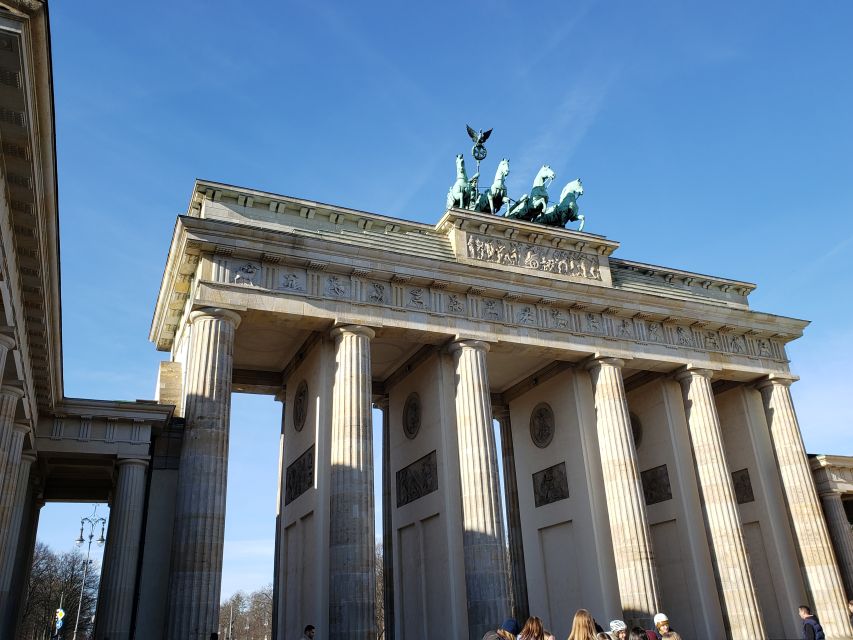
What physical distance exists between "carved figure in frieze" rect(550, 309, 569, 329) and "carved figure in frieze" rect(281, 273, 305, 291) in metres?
9.27

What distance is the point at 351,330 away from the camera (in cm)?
2239

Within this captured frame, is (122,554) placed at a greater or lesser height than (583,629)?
greater

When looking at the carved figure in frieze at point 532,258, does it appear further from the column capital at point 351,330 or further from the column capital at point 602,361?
the column capital at point 351,330

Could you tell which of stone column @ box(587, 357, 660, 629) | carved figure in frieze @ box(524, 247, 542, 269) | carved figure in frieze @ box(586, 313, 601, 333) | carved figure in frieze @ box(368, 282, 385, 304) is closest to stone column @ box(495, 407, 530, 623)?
stone column @ box(587, 357, 660, 629)

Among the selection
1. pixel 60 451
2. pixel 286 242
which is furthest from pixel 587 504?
pixel 60 451

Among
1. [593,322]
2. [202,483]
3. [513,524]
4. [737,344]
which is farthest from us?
[513,524]

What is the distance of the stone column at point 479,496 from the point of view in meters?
20.9

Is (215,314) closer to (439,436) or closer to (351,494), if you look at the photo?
(351,494)

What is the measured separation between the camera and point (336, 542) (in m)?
20.1

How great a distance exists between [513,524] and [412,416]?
744 centimetres

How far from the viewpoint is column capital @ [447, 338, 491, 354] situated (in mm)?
23953

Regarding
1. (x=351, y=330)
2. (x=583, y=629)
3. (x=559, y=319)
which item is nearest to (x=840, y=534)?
(x=559, y=319)

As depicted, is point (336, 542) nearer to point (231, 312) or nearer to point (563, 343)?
point (231, 312)

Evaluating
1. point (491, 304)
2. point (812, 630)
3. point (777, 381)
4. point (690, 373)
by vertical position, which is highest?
point (491, 304)
